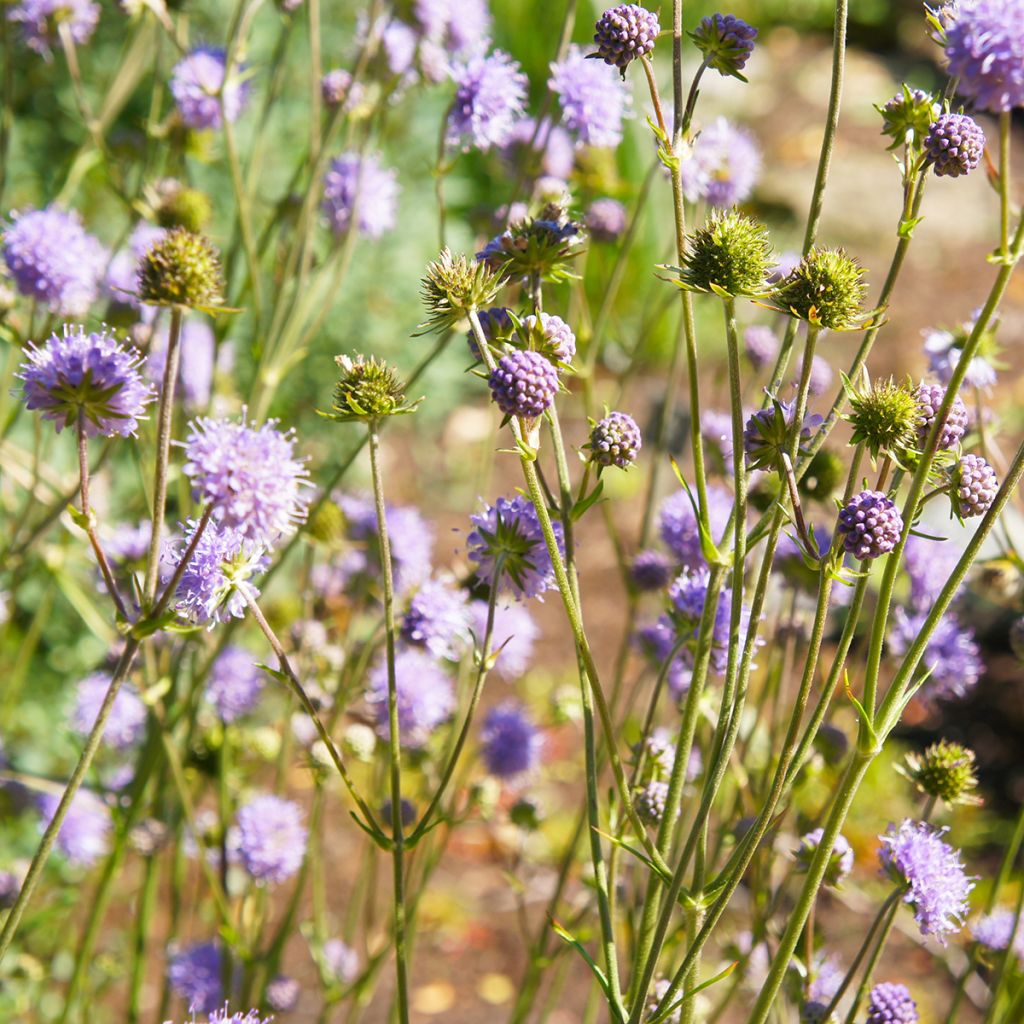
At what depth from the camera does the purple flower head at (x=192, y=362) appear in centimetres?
257

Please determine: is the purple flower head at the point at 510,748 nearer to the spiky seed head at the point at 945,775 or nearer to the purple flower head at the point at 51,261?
the spiky seed head at the point at 945,775

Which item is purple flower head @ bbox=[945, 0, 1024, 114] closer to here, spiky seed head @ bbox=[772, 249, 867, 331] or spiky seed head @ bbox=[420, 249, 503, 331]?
spiky seed head @ bbox=[772, 249, 867, 331]

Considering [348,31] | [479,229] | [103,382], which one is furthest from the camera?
[348,31]

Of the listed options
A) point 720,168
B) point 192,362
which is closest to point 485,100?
point 720,168

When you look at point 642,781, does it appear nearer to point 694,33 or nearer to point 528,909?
point 694,33

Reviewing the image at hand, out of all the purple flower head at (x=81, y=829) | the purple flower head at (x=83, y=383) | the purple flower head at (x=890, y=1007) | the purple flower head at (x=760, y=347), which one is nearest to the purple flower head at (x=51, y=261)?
the purple flower head at (x=83, y=383)

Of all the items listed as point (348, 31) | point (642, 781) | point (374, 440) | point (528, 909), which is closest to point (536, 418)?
point (374, 440)

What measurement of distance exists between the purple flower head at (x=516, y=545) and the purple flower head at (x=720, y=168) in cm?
112

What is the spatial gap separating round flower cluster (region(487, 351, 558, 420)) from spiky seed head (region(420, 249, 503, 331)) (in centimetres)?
13

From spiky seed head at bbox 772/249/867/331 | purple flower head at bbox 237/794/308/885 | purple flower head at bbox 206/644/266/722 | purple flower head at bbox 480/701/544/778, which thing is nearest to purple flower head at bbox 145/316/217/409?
purple flower head at bbox 206/644/266/722

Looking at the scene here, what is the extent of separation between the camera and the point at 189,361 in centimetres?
286

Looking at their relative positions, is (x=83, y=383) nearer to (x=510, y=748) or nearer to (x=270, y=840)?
(x=270, y=840)

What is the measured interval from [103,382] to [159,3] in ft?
4.92

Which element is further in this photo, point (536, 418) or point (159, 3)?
point (159, 3)
